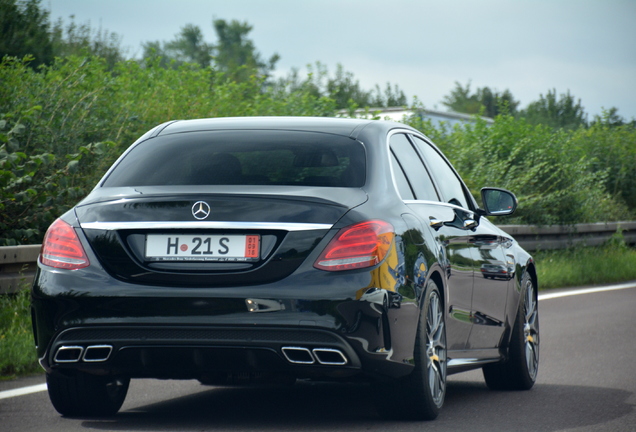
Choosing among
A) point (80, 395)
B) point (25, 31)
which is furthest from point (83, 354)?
point (25, 31)

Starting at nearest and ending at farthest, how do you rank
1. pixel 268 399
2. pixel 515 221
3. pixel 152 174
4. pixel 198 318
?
1. pixel 198 318
2. pixel 152 174
3. pixel 268 399
4. pixel 515 221

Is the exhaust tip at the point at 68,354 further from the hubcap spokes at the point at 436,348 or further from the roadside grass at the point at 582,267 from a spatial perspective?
the roadside grass at the point at 582,267

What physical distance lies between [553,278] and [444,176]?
10.4m

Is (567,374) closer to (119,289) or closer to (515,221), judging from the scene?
(119,289)

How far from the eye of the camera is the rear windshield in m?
5.63

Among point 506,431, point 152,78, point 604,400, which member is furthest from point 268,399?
point 152,78

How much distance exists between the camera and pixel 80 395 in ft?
19.6

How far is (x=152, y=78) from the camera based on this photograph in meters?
18.7

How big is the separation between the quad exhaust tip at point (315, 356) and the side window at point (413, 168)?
134 centimetres

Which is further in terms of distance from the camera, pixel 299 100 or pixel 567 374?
pixel 299 100

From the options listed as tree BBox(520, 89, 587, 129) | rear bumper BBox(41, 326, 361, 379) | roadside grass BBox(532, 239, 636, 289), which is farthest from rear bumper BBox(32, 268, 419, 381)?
tree BBox(520, 89, 587, 129)

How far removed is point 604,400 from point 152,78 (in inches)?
508

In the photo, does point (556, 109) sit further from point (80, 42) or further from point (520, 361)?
point (520, 361)

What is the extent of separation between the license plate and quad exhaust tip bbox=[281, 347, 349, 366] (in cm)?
45
